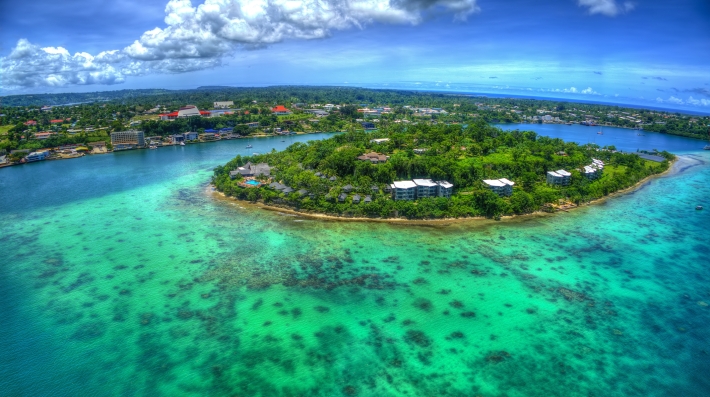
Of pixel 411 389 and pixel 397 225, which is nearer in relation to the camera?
pixel 411 389

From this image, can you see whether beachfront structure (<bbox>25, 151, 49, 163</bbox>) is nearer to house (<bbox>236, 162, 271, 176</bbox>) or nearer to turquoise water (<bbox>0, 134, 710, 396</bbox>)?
turquoise water (<bbox>0, 134, 710, 396</bbox>)

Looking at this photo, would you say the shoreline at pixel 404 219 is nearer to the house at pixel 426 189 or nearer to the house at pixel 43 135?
the house at pixel 426 189

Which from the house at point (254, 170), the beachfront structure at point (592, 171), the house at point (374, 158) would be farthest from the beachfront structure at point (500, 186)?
the house at point (254, 170)

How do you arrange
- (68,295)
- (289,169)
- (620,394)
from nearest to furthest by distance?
(620,394)
(68,295)
(289,169)

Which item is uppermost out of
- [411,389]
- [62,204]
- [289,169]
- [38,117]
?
[38,117]

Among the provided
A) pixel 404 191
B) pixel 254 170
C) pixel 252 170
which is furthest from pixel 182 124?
pixel 404 191

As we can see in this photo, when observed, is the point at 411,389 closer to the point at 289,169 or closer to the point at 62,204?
the point at 289,169

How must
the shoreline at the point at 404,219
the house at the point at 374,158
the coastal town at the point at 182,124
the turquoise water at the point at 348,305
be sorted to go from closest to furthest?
the turquoise water at the point at 348,305 → the shoreline at the point at 404,219 → the house at the point at 374,158 → the coastal town at the point at 182,124

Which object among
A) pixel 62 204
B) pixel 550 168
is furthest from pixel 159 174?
pixel 550 168
